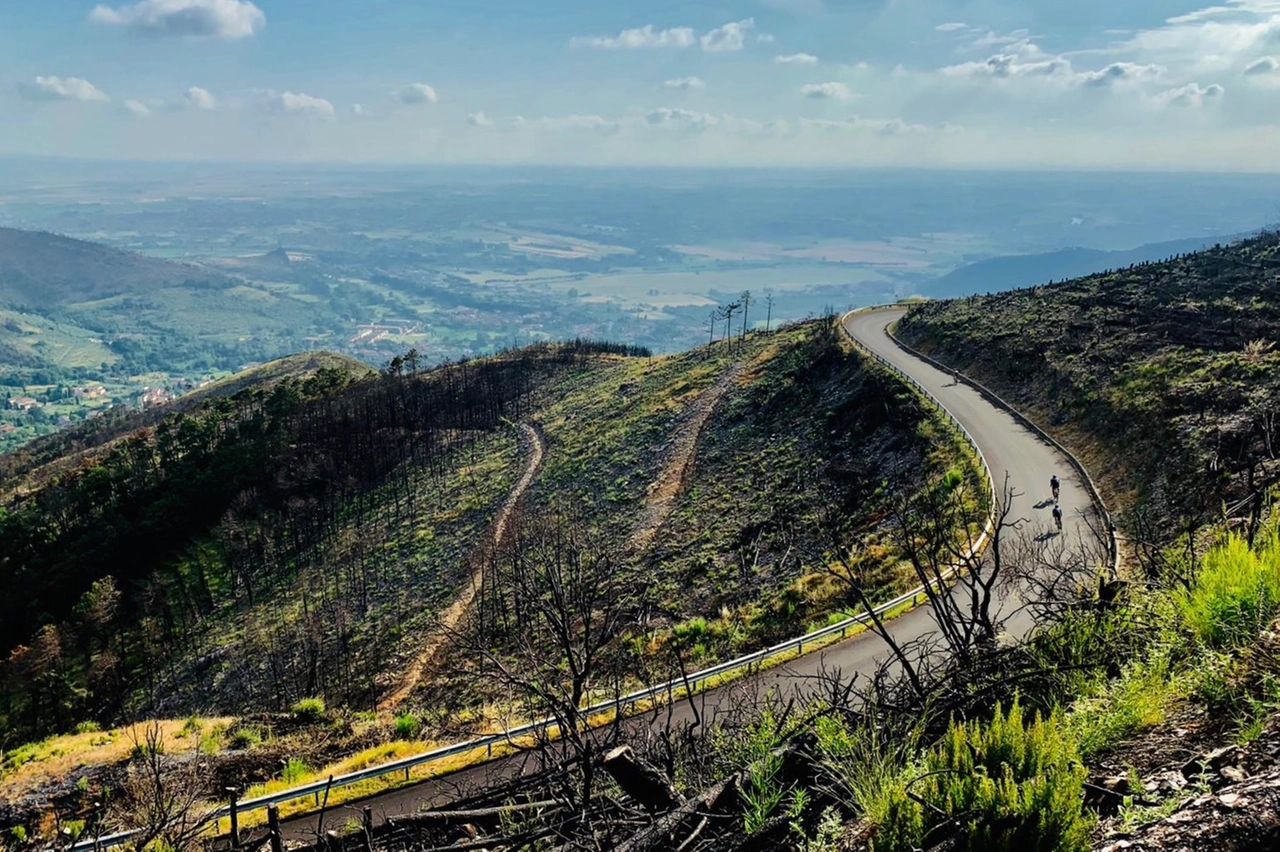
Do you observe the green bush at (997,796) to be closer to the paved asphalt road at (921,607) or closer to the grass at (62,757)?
the paved asphalt road at (921,607)

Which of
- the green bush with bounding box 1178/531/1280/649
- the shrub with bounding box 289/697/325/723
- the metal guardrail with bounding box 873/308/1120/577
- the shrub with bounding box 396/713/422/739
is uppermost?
the green bush with bounding box 1178/531/1280/649

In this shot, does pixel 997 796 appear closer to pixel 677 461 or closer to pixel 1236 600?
pixel 1236 600

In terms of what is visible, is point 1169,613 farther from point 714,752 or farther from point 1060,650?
point 714,752

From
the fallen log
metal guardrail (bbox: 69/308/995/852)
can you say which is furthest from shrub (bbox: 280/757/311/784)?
the fallen log

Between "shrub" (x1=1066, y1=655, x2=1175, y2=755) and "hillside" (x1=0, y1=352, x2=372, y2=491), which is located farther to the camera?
"hillside" (x1=0, y1=352, x2=372, y2=491)

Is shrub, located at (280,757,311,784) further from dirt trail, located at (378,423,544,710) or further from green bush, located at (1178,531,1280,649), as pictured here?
green bush, located at (1178,531,1280,649)

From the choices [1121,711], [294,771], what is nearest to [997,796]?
[1121,711]

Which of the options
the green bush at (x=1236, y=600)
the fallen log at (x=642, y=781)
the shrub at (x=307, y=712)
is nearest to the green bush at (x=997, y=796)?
the fallen log at (x=642, y=781)

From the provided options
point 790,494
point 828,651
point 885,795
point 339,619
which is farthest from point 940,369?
point 885,795
